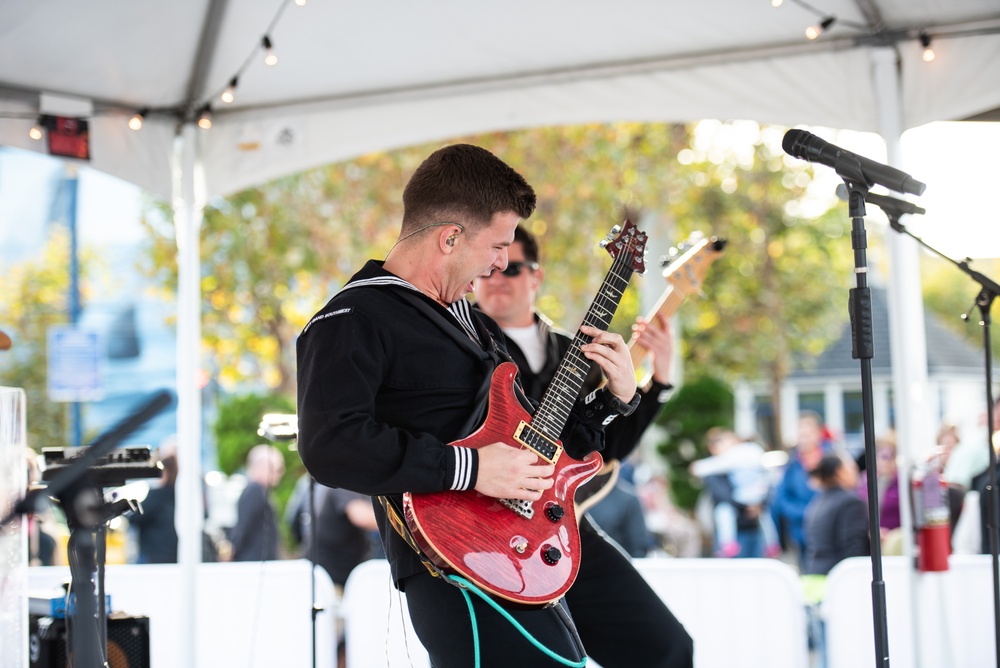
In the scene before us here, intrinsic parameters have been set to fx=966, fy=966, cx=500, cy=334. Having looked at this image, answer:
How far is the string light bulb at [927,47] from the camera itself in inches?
185

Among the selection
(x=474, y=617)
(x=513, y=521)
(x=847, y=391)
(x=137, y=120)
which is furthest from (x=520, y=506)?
(x=847, y=391)

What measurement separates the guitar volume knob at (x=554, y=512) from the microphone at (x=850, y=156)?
4.43 ft

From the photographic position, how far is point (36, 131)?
4.80 metres

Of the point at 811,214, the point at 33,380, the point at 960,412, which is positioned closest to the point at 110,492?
the point at 33,380

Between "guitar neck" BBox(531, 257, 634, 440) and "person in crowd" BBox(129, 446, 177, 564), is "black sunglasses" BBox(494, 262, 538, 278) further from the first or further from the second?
"person in crowd" BBox(129, 446, 177, 564)

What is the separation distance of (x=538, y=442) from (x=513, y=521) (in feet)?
0.81

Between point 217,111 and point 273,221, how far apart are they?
10.4 metres

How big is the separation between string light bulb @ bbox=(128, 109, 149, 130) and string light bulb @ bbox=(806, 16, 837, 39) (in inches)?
139

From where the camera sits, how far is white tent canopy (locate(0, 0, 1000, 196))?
4652 millimetres

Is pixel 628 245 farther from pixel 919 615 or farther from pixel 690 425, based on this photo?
pixel 690 425

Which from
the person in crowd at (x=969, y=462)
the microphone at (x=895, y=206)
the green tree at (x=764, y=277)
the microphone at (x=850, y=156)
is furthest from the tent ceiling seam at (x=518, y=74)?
the green tree at (x=764, y=277)

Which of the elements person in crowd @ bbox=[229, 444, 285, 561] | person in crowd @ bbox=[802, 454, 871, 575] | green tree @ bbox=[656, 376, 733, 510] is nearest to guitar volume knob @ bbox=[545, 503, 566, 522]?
person in crowd @ bbox=[802, 454, 871, 575]

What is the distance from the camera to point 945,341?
104ft

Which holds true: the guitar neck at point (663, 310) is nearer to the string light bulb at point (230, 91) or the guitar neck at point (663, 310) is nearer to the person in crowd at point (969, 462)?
the string light bulb at point (230, 91)
